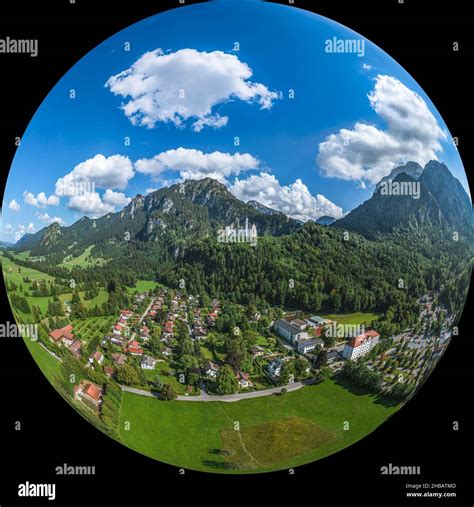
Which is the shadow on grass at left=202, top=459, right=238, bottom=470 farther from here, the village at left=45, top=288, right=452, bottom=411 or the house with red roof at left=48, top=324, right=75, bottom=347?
the house with red roof at left=48, top=324, right=75, bottom=347

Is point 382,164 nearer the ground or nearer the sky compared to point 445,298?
nearer the sky

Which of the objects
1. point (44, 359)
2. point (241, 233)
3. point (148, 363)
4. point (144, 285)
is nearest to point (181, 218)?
point (241, 233)

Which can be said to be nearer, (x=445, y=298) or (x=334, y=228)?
(x=334, y=228)

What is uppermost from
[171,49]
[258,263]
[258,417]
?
[171,49]

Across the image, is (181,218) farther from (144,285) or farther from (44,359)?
(44,359)

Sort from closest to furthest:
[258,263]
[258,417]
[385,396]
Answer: [258,263] → [258,417] → [385,396]

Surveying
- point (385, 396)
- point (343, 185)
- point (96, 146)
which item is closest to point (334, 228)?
point (343, 185)

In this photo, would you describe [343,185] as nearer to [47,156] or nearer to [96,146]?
[96,146]
